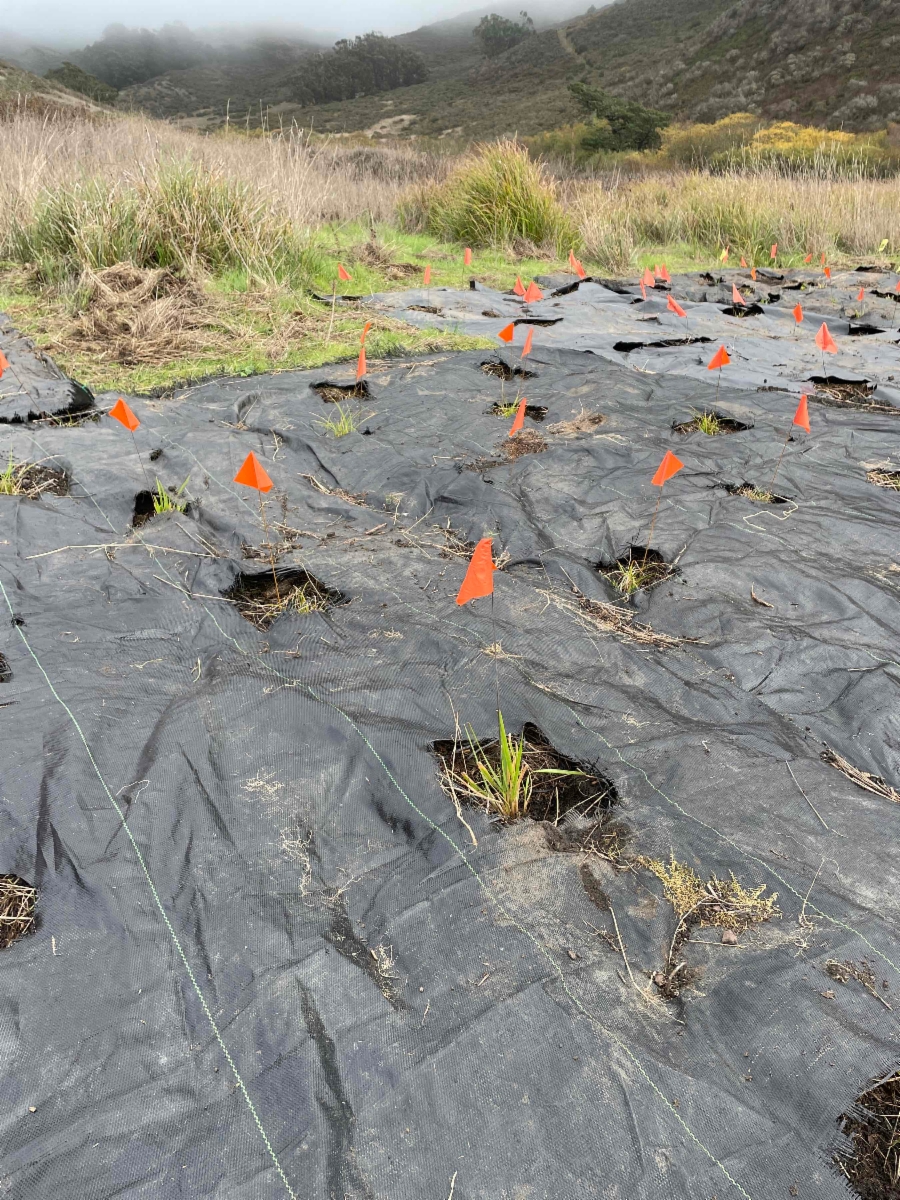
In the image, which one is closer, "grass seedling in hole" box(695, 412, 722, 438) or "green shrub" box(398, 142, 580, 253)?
"grass seedling in hole" box(695, 412, 722, 438)

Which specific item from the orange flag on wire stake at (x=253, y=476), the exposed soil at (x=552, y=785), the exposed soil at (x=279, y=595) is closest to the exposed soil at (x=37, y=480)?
the exposed soil at (x=279, y=595)

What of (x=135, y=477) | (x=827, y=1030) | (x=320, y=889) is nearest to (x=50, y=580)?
(x=135, y=477)

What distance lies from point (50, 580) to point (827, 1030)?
2.15m

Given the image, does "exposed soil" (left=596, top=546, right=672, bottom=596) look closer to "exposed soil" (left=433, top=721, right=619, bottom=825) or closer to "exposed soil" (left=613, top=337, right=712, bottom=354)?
"exposed soil" (left=433, top=721, right=619, bottom=825)

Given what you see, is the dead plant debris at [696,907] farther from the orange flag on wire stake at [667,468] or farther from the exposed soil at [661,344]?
the exposed soil at [661,344]

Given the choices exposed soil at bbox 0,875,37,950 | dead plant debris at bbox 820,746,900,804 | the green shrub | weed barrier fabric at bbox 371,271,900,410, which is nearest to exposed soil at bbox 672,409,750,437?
weed barrier fabric at bbox 371,271,900,410

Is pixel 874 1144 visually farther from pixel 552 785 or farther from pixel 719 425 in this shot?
pixel 719 425

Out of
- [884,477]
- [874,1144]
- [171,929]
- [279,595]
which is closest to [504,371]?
[884,477]

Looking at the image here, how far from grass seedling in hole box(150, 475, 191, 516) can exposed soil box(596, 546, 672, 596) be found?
156cm

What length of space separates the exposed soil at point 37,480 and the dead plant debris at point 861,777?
2627mm

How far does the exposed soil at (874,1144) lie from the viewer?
36.4 inches

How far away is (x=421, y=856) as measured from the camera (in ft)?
4.46

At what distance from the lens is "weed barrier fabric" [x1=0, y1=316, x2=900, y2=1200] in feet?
3.17

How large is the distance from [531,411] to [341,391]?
3.57ft
